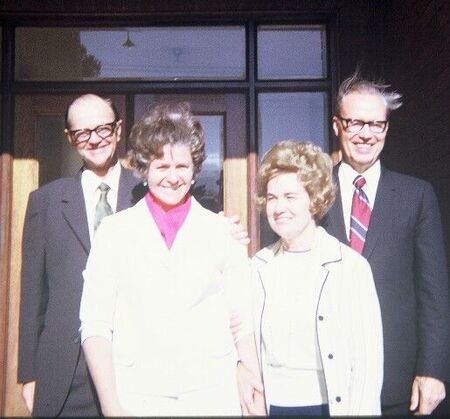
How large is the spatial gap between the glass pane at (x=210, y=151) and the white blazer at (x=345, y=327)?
96 cm

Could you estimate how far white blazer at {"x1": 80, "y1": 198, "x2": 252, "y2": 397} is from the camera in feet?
9.18

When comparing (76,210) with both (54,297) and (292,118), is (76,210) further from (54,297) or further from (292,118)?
(292,118)

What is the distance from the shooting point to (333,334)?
114 inches

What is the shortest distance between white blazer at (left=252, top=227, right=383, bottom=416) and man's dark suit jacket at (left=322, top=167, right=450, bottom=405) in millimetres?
119

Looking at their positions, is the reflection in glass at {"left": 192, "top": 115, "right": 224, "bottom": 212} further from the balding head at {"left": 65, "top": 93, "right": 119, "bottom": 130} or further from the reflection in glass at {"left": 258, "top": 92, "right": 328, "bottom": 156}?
the balding head at {"left": 65, "top": 93, "right": 119, "bottom": 130}

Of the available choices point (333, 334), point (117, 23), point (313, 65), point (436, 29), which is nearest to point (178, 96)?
point (117, 23)

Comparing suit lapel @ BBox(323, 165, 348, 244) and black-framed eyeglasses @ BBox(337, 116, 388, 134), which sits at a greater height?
black-framed eyeglasses @ BBox(337, 116, 388, 134)

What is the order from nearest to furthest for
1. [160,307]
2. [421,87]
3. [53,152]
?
[160,307]
[421,87]
[53,152]

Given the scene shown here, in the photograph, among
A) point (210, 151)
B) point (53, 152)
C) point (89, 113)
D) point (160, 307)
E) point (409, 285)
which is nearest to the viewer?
point (160, 307)

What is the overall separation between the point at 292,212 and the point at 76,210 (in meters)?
1.06

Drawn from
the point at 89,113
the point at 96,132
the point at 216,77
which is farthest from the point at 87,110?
the point at 216,77

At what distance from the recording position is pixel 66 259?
3.15m

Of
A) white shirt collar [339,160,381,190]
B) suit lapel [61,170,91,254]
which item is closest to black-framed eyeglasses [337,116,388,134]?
white shirt collar [339,160,381,190]

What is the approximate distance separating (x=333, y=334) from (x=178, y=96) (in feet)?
6.36
